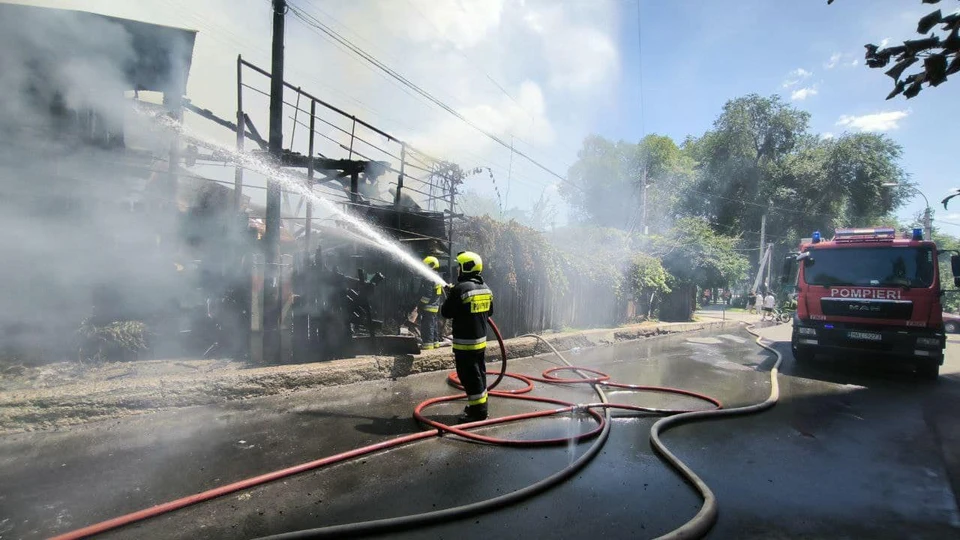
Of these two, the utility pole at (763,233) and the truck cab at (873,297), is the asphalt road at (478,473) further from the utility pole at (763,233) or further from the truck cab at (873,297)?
the utility pole at (763,233)

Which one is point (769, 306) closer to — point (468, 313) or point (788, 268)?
point (788, 268)

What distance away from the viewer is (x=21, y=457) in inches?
138

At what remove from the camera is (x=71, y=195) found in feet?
19.9

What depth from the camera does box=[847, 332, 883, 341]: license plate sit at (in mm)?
7616

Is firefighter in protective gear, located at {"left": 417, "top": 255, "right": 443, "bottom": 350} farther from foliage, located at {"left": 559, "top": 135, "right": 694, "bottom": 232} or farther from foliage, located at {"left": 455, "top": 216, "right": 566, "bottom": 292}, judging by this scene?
foliage, located at {"left": 559, "top": 135, "right": 694, "bottom": 232}

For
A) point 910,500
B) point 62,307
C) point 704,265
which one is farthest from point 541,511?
point 704,265

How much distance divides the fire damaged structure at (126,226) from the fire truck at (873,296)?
7.54 meters

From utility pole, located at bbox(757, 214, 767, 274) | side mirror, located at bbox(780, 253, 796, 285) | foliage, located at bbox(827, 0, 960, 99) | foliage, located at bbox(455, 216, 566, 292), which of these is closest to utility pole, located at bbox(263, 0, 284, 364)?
foliage, located at bbox(455, 216, 566, 292)

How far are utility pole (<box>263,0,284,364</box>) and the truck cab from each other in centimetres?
939

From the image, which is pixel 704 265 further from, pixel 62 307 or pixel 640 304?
pixel 62 307

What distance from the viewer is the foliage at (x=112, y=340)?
585 cm

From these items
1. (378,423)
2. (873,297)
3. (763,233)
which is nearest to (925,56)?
(378,423)

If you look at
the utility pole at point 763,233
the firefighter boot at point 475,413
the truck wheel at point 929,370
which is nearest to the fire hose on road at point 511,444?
the firefighter boot at point 475,413

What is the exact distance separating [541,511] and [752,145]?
41.0 meters
